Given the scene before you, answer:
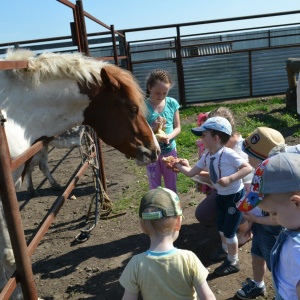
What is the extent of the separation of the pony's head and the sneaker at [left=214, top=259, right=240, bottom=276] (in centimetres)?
94

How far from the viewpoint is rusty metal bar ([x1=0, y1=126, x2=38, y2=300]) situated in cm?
152

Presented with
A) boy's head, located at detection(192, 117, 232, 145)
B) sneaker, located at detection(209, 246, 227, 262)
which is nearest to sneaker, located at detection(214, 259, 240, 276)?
sneaker, located at detection(209, 246, 227, 262)

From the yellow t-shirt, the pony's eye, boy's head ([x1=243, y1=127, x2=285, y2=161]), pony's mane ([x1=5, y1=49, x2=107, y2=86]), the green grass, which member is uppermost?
pony's mane ([x1=5, y1=49, x2=107, y2=86])

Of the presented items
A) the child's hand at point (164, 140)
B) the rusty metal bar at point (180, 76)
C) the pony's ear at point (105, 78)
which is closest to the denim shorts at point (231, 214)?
the child's hand at point (164, 140)

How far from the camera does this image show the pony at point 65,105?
2.23m

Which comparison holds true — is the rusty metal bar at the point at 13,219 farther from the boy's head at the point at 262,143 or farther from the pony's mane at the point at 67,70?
the boy's head at the point at 262,143

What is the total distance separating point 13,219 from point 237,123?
21.2ft

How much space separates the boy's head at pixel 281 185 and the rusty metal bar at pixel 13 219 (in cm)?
100

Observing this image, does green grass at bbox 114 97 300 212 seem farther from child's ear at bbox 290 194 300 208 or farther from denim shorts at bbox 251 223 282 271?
child's ear at bbox 290 194 300 208

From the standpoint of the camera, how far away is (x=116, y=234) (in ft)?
11.7

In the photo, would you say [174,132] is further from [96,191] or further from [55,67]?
[55,67]

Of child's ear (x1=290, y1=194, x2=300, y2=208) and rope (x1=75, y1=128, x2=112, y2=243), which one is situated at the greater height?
child's ear (x1=290, y1=194, x2=300, y2=208)

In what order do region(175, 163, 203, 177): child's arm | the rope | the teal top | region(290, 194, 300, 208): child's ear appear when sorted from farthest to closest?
1. the rope
2. the teal top
3. region(175, 163, 203, 177): child's arm
4. region(290, 194, 300, 208): child's ear

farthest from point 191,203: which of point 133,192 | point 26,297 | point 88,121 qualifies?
point 26,297
